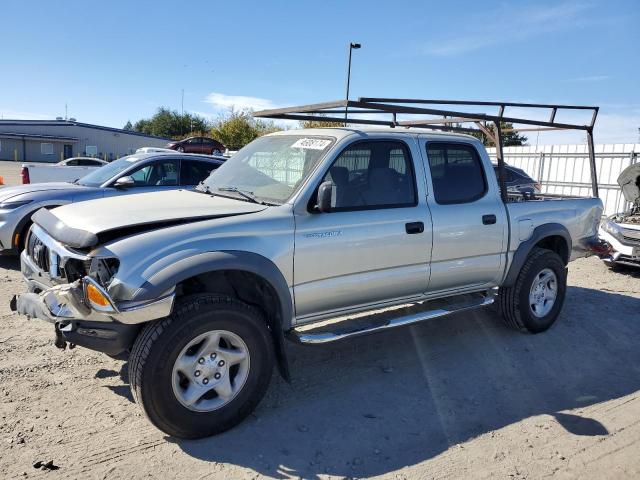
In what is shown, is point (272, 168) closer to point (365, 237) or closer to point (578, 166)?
point (365, 237)

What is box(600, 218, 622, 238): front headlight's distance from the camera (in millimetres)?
8535

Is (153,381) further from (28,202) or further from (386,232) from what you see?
(28,202)

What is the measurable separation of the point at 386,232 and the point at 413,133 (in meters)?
1.07

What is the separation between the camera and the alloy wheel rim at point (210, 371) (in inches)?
128

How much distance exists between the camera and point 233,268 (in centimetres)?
333

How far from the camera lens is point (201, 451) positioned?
321 centimetres

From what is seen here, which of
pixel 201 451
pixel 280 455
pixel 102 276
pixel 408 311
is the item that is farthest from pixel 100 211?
pixel 408 311

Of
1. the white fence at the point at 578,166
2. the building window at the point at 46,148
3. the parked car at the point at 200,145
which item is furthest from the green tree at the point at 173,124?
the white fence at the point at 578,166

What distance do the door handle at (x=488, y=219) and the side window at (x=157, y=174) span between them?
16.2 feet

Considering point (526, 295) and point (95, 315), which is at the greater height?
point (95, 315)

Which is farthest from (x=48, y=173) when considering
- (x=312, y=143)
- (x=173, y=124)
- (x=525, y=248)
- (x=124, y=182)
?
(x=173, y=124)

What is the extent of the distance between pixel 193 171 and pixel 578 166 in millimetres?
13119

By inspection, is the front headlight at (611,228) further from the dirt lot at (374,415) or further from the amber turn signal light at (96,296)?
the amber turn signal light at (96,296)

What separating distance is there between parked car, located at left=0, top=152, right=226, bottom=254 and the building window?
4779 cm
